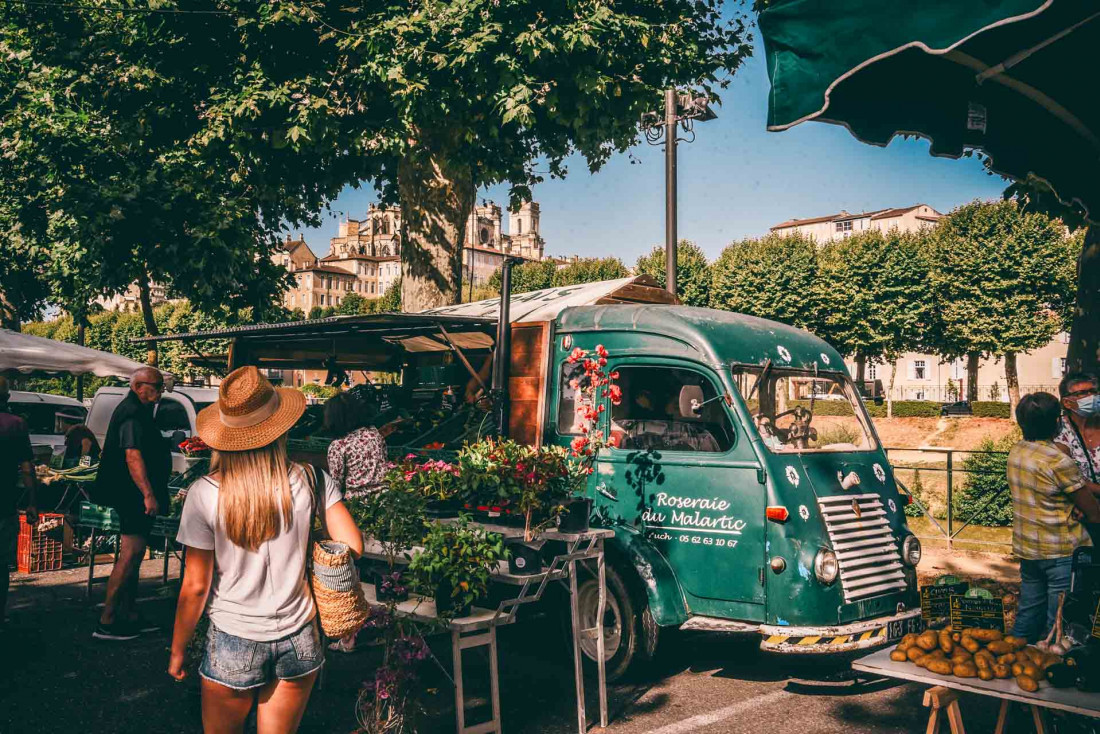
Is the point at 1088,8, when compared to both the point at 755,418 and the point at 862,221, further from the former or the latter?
the point at 862,221

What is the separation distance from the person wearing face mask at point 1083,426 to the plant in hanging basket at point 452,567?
4.33 m

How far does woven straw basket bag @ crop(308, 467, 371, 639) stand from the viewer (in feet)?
10.8

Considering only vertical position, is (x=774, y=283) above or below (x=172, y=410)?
above

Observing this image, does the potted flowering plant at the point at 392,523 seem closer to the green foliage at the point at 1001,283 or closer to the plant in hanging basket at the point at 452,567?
the plant in hanging basket at the point at 452,567

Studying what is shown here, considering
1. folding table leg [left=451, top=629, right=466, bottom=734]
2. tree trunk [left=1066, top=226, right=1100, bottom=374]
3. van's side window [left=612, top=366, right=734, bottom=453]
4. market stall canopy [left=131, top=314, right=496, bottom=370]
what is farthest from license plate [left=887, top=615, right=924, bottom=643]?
market stall canopy [left=131, top=314, right=496, bottom=370]

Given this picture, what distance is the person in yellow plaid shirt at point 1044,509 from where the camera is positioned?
17.5ft

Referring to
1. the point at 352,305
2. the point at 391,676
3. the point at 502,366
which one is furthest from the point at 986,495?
the point at 352,305

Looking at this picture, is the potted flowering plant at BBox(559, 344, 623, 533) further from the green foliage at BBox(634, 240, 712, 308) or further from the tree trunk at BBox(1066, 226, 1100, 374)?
the green foliage at BBox(634, 240, 712, 308)

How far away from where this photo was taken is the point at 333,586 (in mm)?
3293

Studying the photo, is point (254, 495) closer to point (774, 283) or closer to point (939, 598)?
point (939, 598)

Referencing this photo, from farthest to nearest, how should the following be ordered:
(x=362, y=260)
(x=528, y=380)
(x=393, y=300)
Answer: (x=362, y=260), (x=393, y=300), (x=528, y=380)

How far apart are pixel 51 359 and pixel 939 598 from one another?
13.2 m

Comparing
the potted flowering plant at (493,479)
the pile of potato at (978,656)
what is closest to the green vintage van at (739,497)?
the pile of potato at (978,656)

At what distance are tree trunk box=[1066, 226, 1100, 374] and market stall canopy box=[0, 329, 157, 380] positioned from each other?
12.0 meters
